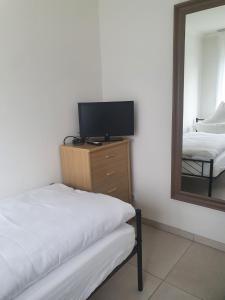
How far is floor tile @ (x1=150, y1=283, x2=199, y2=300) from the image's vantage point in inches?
63.9

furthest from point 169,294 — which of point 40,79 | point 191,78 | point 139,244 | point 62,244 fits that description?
point 40,79

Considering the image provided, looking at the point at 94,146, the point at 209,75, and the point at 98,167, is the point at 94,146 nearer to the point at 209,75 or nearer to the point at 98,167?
the point at 98,167

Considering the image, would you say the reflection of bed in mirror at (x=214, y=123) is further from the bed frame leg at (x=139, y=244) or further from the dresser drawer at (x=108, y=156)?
the bed frame leg at (x=139, y=244)

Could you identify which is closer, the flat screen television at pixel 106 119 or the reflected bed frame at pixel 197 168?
the reflected bed frame at pixel 197 168

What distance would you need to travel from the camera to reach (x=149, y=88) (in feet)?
7.42

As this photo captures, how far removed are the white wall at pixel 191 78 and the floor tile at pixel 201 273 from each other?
114 centimetres

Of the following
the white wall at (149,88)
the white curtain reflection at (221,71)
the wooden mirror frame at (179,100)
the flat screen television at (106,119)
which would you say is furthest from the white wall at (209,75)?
the flat screen television at (106,119)

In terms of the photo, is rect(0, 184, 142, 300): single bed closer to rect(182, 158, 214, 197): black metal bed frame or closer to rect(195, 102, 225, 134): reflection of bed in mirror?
rect(182, 158, 214, 197): black metal bed frame

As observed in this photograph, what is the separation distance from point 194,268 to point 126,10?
245 cm

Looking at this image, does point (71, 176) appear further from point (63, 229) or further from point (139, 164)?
point (63, 229)

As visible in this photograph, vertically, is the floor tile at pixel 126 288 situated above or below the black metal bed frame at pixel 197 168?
below

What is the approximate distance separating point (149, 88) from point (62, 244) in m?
1.68

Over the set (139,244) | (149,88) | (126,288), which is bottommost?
(126,288)

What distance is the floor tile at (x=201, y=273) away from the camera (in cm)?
167
